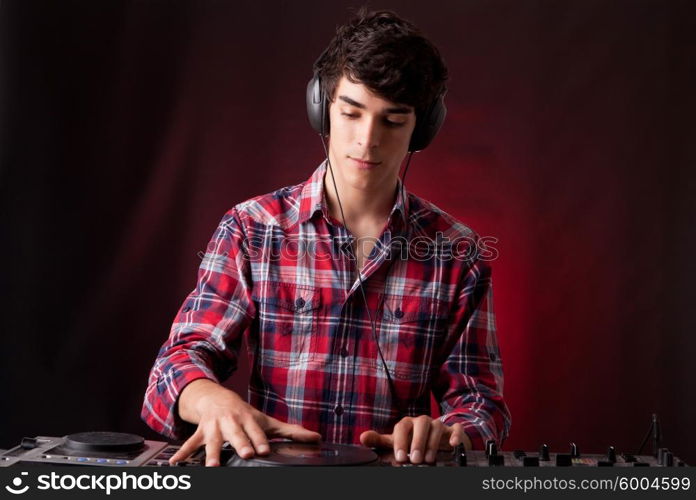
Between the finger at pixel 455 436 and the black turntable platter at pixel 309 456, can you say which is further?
the finger at pixel 455 436

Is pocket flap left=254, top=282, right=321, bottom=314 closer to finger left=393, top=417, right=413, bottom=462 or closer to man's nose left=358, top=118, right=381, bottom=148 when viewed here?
man's nose left=358, top=118, right=381, bottom=148

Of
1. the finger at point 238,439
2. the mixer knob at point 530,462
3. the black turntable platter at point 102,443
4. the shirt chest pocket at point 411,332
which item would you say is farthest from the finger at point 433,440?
the shirt chest pocket at point 411,332

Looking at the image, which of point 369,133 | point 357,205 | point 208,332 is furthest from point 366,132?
point 208,332

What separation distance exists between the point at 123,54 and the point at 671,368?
1915 millimetres

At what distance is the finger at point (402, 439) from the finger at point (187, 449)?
279 mm

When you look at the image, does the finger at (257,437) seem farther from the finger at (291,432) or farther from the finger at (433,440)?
the finger at (433,440)

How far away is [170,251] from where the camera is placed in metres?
2.84

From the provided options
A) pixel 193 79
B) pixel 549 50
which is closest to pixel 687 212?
pixel 549 50

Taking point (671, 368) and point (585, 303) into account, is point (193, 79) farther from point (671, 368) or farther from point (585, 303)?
point (671, 368)

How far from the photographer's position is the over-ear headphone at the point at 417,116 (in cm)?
193

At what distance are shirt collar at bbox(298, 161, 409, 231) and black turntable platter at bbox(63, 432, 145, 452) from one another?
0.81m

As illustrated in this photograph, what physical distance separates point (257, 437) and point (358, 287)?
0.71 m

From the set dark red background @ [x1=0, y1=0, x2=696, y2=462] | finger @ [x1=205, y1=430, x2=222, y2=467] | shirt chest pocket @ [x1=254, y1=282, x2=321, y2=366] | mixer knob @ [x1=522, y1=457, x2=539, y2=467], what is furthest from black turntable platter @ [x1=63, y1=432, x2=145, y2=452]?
dark red background @ [x1=0, y1=0, x2=696, y2=462]

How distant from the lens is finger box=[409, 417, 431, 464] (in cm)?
128
